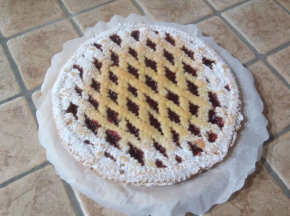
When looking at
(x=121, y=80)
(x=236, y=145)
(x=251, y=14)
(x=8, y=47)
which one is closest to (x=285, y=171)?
(x=236, y=145)

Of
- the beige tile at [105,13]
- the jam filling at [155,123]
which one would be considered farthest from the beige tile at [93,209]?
the beige tile at [105,13]

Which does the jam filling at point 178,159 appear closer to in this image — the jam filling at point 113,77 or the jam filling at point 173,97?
the jam filling at point 173,97

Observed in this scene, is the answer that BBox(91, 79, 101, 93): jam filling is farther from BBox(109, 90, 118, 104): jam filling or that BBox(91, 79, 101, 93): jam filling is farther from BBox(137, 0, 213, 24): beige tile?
BBox(137, 0, 213, 24): beige tile

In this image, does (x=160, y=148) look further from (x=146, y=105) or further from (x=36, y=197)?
(x=36, y=197)

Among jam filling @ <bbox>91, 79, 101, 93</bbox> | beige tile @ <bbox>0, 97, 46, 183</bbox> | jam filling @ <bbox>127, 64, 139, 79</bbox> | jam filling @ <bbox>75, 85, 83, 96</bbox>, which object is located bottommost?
beige tile @ <bbox>0, 97, 46, 183</bbox>

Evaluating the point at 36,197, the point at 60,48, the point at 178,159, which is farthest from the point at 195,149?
the point at 60,48

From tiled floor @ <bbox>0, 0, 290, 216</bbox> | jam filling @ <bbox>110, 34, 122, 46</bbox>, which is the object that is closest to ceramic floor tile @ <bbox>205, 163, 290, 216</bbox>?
tiled floor @ <bbox>0, 0, 290, 216</bbox>

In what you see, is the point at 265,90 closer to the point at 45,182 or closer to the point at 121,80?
the point at 121,80

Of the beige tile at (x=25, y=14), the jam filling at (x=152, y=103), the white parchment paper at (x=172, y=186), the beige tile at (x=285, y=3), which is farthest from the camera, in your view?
the beige tile at (x=285, y=3)
